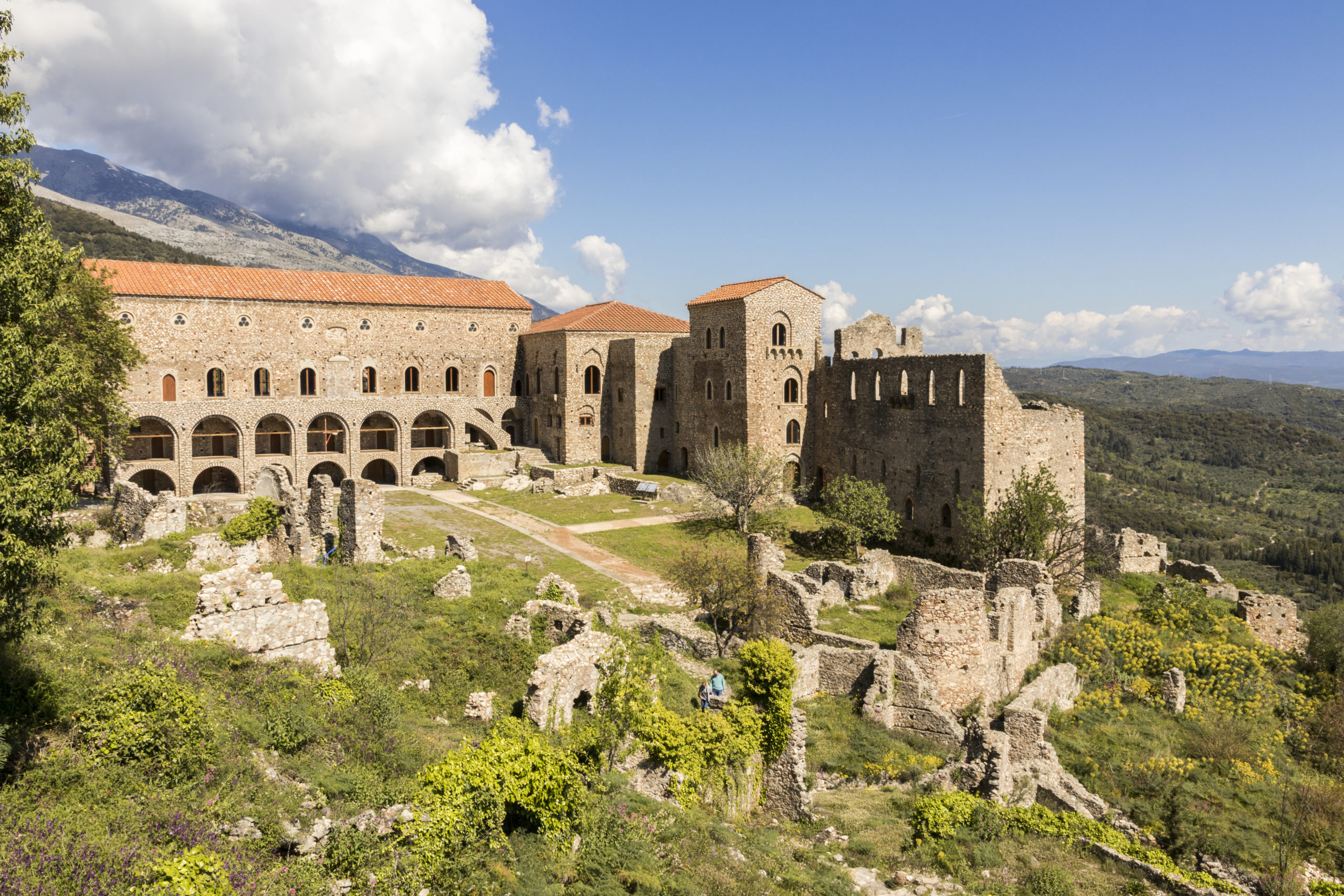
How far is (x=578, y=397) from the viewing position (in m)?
51.0

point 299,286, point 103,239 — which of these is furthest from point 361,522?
point 103,239

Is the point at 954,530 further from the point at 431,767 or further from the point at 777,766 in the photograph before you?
the point at 431,767

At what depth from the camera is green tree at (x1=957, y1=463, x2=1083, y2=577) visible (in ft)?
99.3

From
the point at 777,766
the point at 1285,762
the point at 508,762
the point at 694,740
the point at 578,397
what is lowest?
the point at 1285,762

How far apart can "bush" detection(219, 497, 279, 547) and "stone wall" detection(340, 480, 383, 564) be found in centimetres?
394

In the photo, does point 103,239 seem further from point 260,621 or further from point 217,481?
point 260,621

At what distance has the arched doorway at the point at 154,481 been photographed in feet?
144

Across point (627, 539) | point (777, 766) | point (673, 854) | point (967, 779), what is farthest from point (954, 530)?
point (673, 854)

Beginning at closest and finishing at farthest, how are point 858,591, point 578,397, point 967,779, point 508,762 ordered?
1. point 508,762
2. point 967,779
3. point 858,591
4. point 578,397

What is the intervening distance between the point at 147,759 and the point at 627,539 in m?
25.5

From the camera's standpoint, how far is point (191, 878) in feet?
22.6

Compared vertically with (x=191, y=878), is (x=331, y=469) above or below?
above

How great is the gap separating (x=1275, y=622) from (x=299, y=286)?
52.5 metres

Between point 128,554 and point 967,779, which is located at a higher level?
point 128,554
